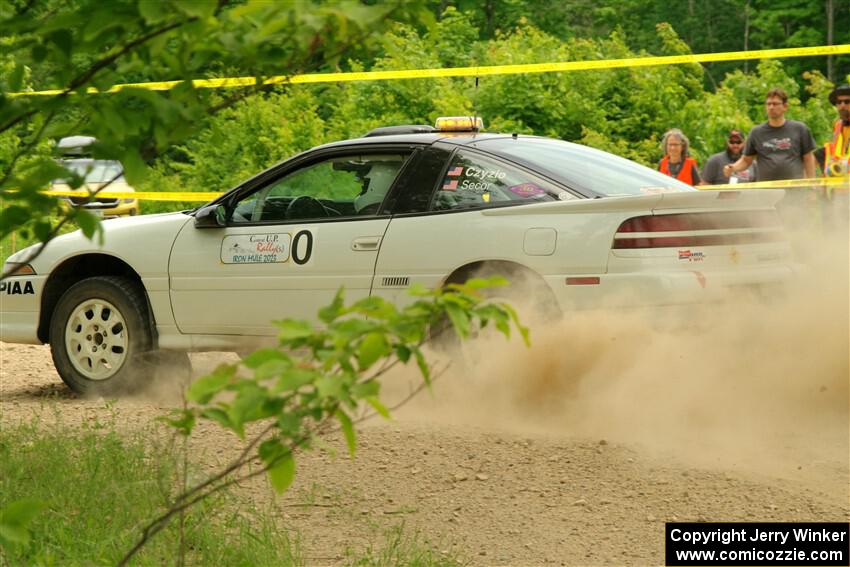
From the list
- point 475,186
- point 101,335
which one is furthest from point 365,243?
point 101,335

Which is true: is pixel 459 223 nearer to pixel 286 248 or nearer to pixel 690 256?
pixel 286 248

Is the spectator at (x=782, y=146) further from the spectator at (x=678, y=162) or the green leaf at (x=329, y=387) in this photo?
the green leaf at (x=329, y=387)

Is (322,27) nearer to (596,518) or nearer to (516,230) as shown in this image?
(596,518)

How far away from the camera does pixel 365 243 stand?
7547 mm

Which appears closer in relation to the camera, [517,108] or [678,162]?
[678,162]

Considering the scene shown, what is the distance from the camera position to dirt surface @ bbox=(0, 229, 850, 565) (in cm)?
519

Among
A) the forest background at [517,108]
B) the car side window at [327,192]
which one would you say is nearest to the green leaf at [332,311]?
the car side window at [327,192]

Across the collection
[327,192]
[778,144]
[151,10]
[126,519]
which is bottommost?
[126,519]

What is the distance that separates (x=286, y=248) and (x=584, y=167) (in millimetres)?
1823

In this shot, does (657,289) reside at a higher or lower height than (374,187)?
lower

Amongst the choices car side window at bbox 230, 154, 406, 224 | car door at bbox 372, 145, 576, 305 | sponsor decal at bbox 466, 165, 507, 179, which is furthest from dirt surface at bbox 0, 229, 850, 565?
car side window at bbox 230, 154, 406, 224

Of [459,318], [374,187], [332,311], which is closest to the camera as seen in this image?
[459,318]

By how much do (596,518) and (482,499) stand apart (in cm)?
54

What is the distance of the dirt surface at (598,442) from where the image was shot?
17.0ft
